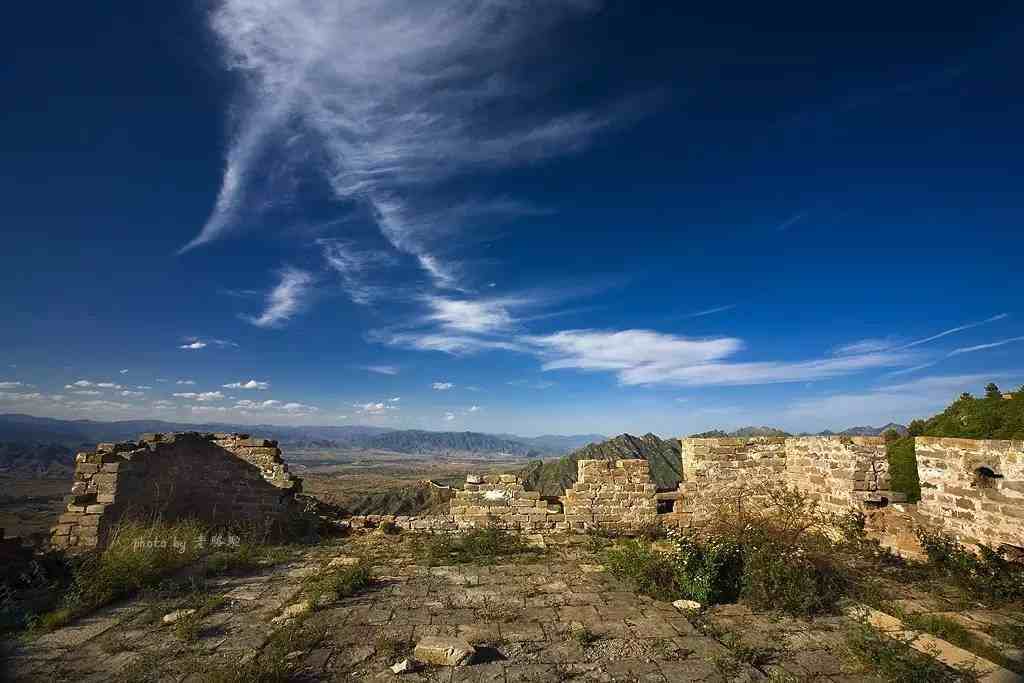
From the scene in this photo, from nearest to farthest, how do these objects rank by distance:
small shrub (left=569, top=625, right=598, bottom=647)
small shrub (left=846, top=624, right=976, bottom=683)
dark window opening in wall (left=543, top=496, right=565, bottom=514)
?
small shrub (left=846, top=624, right=976, bottom=683) → small shrub (left=569, top=625, right=598, bottom=647) → dark window opening in wall (left=543, top=496, right=565, bottom=514)

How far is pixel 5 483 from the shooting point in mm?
→ 69875

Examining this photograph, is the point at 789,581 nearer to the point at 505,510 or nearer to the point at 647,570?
the point at 647,570

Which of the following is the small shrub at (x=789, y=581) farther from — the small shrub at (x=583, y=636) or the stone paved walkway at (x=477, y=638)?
the small shrub at (x=583, y=636)

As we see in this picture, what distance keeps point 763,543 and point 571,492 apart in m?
4.42

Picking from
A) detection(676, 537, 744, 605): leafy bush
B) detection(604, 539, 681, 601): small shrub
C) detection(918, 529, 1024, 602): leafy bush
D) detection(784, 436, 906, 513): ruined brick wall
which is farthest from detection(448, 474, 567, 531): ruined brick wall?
detection(918, 529, 1024, 602): leafy bush

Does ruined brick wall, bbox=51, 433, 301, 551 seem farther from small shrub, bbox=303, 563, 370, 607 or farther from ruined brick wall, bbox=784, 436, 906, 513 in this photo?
ruined brick wall, bbox=784, 436, 906, 513

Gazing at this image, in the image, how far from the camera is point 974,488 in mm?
7004

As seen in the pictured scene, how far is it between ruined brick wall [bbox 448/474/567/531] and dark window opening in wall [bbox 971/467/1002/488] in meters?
6.89

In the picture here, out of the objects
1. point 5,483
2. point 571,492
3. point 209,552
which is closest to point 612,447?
point 571,492

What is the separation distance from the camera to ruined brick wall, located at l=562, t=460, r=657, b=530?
10.7 meters

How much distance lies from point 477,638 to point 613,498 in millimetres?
6055

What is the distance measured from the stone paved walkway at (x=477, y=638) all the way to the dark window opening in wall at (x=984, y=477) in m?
3.34

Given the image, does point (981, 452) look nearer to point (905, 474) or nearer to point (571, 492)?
point (905, 474)

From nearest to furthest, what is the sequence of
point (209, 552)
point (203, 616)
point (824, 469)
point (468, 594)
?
point (203, 616), point (468, 594), point (209, 552), point (824, 469)
